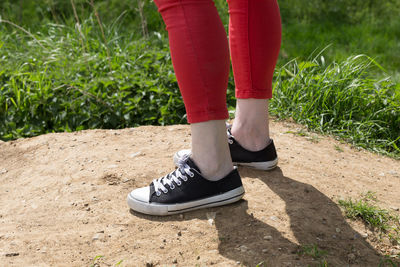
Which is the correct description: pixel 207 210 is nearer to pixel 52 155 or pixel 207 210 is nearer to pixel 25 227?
pixel 25 227

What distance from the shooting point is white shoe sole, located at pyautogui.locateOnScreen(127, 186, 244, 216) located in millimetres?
1836

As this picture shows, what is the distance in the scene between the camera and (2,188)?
239 cm

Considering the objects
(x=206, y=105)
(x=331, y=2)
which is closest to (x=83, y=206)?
(x=206, y=105)

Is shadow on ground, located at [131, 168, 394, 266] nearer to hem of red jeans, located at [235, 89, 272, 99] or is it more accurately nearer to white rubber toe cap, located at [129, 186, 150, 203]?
white rubber toe cap, located at [129, 186, 150, 203]

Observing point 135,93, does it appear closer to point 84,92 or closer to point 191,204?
point 84,92

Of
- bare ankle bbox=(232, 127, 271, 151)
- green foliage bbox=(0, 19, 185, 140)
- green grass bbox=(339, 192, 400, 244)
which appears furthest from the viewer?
green foliage bbox=(0, 19, 185, 140)

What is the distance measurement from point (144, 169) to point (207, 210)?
53 cm

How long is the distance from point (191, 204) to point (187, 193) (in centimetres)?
5

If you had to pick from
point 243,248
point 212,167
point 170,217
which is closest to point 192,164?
point 212,167

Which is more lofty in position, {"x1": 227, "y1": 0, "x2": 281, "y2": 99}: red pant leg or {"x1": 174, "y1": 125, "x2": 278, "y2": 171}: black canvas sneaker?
{"x1": 227, "y1": 0, "x2": 281, "y2": 99}: red pant leg

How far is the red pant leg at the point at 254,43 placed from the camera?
1967mm

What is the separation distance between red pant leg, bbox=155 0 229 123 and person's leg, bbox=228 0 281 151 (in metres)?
0.36

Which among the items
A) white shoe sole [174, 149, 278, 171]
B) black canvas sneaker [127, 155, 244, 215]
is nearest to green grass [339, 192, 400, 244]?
white shoe sole [174, 149, 278, 171]

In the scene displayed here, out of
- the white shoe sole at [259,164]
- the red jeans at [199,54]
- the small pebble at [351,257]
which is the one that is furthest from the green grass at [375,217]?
the red jeans at [199,54]
